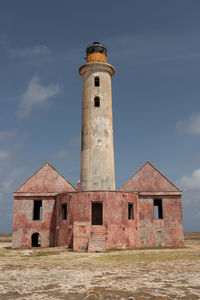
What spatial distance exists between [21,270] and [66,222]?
1190 cm

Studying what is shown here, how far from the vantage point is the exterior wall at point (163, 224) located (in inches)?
1013

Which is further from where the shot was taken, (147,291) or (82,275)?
(82,275)

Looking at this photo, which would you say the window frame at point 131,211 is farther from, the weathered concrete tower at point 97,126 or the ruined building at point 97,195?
the weathered concrete tower at point 97,126

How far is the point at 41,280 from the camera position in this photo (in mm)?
9117

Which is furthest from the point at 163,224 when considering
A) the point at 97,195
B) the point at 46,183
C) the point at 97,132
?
the point at 46,183

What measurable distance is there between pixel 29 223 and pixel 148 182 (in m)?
11.3

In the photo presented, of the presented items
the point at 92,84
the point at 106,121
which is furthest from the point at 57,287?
the point at 92,84

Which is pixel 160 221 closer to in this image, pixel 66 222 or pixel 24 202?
pixel 66 222

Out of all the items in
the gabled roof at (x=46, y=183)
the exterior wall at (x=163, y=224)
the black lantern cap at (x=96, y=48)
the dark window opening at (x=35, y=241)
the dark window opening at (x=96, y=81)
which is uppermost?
the black lantern cap at (x=96, y=48)

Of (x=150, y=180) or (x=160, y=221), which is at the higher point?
(x=150, y=180)

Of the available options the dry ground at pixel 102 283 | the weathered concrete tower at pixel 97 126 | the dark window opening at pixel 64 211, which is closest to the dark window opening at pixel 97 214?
the weathered concrete tower at pixel 97 126

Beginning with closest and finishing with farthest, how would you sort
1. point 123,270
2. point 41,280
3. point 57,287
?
point 57,287, point 41,280, point 123,270

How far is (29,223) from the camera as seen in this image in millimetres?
26422

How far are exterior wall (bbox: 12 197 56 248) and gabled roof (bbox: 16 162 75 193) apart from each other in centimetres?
82
